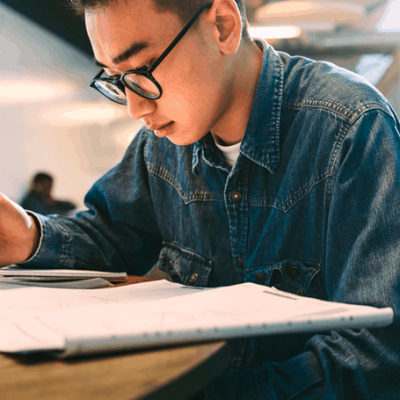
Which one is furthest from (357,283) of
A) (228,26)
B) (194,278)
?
(228,26)

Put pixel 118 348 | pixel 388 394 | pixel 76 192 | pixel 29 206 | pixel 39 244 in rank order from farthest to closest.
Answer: pixel 76 192 → pixel 29 206 → pixel 39 244 → pixel 388 394 → pixel 118 348

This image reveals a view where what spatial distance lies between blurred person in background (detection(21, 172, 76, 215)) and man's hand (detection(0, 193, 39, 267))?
3.50ft

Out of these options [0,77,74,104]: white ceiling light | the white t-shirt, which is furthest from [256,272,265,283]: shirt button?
[0,77,74,104]: white ceiling light

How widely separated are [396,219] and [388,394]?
220 mm

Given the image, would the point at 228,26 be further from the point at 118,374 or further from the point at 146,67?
the point at 118,374

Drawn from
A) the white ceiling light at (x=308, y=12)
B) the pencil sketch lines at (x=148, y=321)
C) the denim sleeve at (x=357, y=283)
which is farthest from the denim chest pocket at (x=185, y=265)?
the white ceiling light at (x=308, y=12)

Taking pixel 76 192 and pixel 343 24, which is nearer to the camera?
pixel 76 192

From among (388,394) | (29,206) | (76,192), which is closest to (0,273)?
(388,394)

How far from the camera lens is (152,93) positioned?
729mm

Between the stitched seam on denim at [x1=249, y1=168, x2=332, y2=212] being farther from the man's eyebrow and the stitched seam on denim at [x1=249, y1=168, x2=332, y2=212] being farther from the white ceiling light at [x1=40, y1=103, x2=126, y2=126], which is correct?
the white ceiling light at [x1=40, y1=103, x2=126, y2=126]

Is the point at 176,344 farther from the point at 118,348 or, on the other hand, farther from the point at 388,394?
the point at 388,394

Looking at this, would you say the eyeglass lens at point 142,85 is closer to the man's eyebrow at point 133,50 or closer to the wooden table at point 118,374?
the man's eyebrow at point 133,50

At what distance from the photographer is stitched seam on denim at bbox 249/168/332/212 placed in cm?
67

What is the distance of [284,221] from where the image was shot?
73 centimetres
